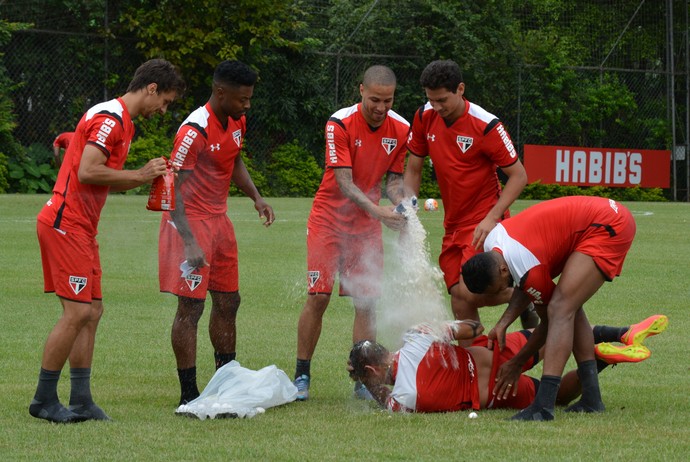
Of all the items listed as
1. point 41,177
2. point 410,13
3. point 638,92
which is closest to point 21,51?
point 41,177

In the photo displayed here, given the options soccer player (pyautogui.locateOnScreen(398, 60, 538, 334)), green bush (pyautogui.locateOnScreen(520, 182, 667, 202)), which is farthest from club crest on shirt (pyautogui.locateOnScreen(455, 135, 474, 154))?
green bush (pyautogui.locateOnScreen(520, 182, 667, 202))

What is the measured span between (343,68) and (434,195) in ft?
14.0

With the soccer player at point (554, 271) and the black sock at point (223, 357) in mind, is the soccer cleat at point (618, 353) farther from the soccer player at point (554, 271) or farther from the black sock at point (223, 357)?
the black sock at point (223, 357)

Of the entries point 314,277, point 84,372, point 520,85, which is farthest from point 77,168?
point 520,85

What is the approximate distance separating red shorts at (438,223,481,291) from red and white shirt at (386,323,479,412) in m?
1.19

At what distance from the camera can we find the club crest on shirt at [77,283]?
22.1ft

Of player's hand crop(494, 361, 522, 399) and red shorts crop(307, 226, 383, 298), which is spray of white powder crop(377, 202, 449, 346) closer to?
red shorts crop(307, 226, 383, 298)

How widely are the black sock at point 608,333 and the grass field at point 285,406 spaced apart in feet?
1.24

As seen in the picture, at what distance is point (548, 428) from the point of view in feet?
21.6

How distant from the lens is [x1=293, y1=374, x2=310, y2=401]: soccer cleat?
775 centimetres

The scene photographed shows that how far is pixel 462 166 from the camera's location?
8.37 metres

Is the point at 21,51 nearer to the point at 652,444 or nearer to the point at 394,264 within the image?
the point at 394,264

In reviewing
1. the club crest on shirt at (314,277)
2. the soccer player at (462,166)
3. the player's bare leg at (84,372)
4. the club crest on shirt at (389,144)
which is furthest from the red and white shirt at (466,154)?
the player's bare leg at (84,372)

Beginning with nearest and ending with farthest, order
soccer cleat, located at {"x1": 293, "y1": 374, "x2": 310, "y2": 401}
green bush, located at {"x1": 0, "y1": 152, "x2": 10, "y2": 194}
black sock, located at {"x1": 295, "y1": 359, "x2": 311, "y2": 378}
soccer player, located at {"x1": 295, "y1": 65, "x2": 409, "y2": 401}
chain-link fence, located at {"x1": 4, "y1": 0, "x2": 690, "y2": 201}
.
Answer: soccer cleat, located at {"x1": 293, "y1": 374, "x2": 310, "y2": 401}
black sock, located at {"x1": 295, "y1": 359, "x2": 311, "y2": 378}
soccer player, located at {"x1": 295, "y1": 65, "x2": 409, "y2": 401}
green bush, located at {"x1": 0, "y1": 152, "x2": 10, "y2": 194}
chain-link fence, located at {"x1": 4, "y1": 0, "x2": 690, "y2": 201}
